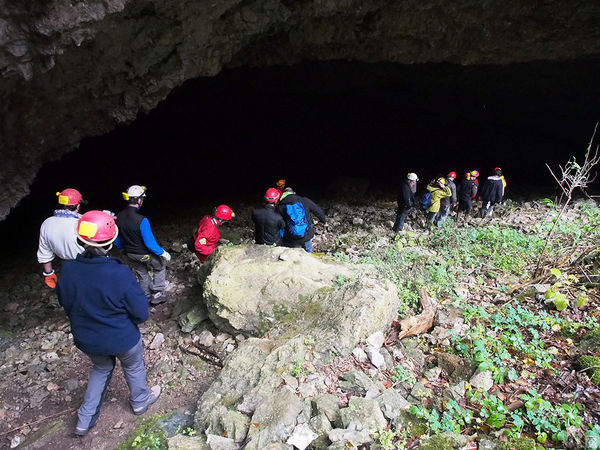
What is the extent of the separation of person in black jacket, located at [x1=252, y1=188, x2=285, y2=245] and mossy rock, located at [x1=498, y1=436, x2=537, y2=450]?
3745 mm

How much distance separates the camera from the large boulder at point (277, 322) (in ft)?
8.14

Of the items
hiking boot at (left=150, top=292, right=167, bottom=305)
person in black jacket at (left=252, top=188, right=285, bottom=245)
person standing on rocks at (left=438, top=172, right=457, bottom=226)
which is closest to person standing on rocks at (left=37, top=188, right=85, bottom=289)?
hiking boot at (left=150, top=292, right=167, bottom=305)

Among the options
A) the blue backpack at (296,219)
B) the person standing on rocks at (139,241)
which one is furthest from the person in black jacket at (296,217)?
the person standing on rocks at (139,241)

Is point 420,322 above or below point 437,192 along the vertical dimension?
below

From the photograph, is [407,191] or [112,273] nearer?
[112,273]

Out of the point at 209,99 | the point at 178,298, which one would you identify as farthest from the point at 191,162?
the point at 178,298

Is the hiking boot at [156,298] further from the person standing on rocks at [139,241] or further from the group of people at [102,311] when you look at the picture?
the group of people at [102,311]

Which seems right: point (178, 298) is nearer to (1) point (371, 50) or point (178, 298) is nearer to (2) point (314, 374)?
(2) point (314, 374)

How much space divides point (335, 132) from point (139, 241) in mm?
13709

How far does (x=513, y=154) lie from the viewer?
1620 cm

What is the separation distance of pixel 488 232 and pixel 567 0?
485 cm

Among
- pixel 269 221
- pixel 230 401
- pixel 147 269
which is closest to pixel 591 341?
pixel 230 401

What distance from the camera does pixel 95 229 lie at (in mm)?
2559

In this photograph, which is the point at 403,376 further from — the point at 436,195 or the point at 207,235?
the point at 436,195
